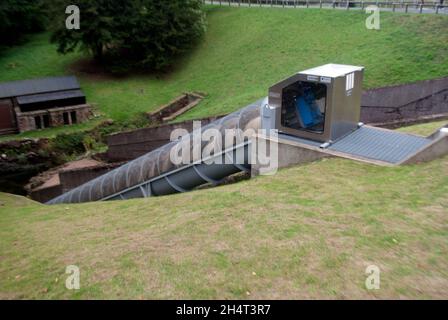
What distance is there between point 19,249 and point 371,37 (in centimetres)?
2740

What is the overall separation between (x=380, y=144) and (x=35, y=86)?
26.8 m

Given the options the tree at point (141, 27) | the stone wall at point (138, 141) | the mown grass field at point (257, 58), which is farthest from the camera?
the tree at point (141, 27)

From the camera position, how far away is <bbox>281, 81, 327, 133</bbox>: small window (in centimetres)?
1234

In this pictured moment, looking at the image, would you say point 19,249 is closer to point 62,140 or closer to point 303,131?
point 303,131

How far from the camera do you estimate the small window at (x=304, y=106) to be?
1234 centimetres

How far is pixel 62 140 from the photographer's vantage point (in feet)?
95.6

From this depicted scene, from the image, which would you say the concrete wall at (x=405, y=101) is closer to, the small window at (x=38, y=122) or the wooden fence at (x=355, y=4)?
the wooden fence at (x=355, y=4)

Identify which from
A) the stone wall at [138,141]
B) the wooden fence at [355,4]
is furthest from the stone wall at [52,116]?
the wooden fence at [355,4]

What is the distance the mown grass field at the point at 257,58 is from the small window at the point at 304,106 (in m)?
12.2

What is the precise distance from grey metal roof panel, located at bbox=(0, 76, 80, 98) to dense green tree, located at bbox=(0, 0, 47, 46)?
522 inches

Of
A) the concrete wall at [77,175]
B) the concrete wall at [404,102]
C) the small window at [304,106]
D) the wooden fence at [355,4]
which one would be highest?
the wooden fence at [355,4]

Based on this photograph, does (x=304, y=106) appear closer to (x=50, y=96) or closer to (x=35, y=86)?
(x=50, y=96)
